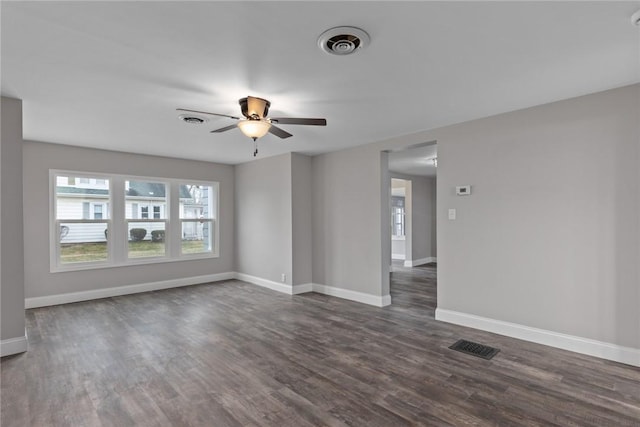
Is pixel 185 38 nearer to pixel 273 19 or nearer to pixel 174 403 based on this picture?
pixel 273 19

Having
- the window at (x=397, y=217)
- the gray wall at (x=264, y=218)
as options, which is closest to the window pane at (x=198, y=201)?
the gray wall at (x=264, y=218)

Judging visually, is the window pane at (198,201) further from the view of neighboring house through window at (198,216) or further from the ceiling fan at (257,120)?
the ceiling fan at (257,120)

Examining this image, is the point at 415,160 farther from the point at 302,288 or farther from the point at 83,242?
the point at 83,242

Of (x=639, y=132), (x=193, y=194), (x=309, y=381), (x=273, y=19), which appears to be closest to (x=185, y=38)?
(x=273, y=19)

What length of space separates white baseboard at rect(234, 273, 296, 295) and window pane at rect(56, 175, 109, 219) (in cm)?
279

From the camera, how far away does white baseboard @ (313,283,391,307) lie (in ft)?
16.2

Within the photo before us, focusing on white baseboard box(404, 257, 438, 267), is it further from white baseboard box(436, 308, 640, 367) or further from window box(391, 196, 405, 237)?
white baseboard box(436, 308, 640, 367)

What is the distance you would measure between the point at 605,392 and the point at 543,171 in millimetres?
2047

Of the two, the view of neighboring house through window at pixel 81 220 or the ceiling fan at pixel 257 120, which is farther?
the view of neighboring house through window at pixel 81 220

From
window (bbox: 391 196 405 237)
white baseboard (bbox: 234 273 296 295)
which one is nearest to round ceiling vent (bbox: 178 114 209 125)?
white baseboard (bbox: 234 273 296 295)

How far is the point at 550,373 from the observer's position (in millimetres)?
2744

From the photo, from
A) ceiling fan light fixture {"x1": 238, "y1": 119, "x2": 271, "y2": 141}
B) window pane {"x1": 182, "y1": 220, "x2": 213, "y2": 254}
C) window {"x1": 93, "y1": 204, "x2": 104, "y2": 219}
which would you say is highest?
ceiling fan light fixture {"x1": 238, "y1": 119, "x2": 271, "y2": 141}

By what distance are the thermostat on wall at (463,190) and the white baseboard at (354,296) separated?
6.47ft

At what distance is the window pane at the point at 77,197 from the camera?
17.0 feet
